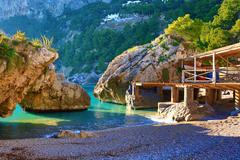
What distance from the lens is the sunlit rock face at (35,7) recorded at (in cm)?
16212

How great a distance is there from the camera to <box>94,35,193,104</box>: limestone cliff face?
142 ft

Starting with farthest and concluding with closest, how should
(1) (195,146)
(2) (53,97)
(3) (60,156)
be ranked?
(2) (53,97), (1) (195,146), (3) (60,156)

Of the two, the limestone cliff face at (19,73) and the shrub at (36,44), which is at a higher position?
the shrub at (36,44)

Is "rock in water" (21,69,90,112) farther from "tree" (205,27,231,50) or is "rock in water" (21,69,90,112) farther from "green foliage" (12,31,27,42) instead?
"tree" (205,27,231,50)

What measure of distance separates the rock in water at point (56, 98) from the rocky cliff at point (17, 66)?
262 inches

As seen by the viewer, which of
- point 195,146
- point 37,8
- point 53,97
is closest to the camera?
point 195,146

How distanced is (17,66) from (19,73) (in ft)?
2.92

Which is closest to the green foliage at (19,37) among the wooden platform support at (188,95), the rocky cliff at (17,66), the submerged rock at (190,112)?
the rocky cliff at (17,66)

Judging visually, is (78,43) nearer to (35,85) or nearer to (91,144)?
(35,85)

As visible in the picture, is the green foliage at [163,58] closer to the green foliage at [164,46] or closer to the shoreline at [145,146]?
the green foliage at [164,46]

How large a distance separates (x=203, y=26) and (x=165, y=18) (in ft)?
162

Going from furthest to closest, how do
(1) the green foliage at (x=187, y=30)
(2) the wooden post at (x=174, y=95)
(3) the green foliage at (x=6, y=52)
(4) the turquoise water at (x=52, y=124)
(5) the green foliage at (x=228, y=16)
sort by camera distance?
(5) the green foliage at (x=228, y=16) → (1) the green foliage at (x=187, y=30) → (2) the wooden post at (x=174, y=95) → (4) the turquoise water at (x=52, y=124) → (3) the green foliage at (x=6, y=52)

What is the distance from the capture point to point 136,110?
124 ft

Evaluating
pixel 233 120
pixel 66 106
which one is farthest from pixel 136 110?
pixel 233 120
